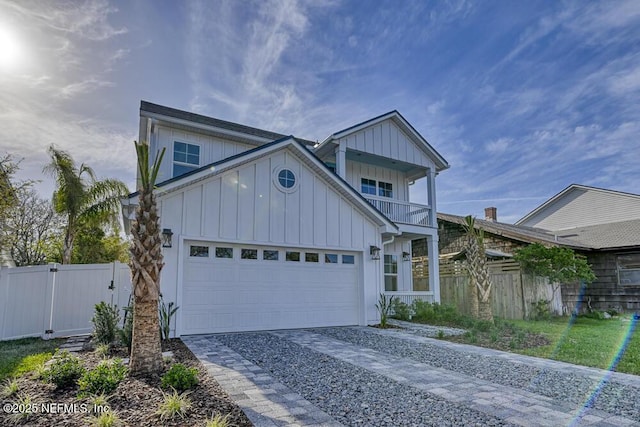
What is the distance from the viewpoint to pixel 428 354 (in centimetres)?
682

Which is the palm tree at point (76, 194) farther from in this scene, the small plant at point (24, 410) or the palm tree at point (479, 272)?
the palm tree at point (479, 272)

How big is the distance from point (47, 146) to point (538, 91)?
18250 mm

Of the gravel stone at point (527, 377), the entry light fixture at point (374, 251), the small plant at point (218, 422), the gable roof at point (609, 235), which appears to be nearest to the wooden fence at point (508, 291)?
the gable roof at point (609, 235)

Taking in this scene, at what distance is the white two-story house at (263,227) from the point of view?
29.2 ft

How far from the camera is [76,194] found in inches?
551

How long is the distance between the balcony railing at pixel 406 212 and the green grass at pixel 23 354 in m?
10.5

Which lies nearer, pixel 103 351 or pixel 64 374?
pixel 64 374

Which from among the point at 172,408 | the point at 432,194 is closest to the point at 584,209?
the point at 432,194

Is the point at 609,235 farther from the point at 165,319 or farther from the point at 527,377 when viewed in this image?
the point at 165,319

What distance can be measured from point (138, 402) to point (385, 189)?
42.4 ft

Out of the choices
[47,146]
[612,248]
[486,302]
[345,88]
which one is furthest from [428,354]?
[47,146]

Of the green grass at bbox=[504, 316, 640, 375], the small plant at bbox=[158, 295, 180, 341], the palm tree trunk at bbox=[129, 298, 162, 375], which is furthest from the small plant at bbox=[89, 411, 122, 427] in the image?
the green grass at bbox=[504, 316, 640, 375]

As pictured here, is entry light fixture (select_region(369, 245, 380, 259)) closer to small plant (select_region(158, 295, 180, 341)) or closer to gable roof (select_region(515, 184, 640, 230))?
small plant (select_region(158, 295, 180, 341))

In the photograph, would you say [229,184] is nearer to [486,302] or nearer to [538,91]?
[486,302]
